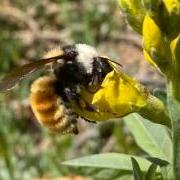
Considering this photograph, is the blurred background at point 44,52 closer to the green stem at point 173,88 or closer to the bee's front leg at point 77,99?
the bee's front leg at point 77,99

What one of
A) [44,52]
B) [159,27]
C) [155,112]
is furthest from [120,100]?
[44,52]

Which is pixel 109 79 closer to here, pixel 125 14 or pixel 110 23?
pixel 125 14

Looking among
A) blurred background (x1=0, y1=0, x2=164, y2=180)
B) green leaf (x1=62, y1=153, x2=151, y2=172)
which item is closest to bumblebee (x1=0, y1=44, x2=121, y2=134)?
green leaf (x1=62, y1=153, x2=151, y2=172)

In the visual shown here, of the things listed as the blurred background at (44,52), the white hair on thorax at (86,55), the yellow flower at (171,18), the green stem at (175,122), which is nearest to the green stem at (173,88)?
the green stem at (175,122)

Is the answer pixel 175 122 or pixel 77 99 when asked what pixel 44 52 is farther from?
pixel 175 122

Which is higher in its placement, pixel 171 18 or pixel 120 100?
pixel 171 18

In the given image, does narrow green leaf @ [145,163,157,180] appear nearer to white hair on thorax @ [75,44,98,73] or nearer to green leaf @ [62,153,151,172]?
green leaf @ [62,153,151,172]

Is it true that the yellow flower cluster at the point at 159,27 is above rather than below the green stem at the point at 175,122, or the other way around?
above
